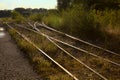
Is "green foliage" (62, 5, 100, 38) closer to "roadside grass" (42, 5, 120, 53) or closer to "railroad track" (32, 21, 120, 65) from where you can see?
"roadside grass" (42, 5, 120, 53)

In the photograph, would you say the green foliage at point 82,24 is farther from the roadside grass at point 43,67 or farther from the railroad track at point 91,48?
the roadside grass at point 43,67

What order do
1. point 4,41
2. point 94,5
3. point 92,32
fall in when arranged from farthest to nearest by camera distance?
point 94,5
point 4,41
point 92,32

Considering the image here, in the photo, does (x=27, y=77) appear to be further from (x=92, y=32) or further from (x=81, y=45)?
(x=92, y=32)

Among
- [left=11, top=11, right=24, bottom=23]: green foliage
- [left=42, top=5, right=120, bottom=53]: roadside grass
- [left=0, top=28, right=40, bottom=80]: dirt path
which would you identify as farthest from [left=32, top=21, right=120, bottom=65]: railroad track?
[left=11, top=11, right=24, bottom=23]: green foliage

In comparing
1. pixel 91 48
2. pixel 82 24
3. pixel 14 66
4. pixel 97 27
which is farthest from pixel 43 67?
pixel 82 24

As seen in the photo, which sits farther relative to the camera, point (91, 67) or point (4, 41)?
point (4, 41)

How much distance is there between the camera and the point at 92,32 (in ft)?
53.4

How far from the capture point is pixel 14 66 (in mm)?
11305

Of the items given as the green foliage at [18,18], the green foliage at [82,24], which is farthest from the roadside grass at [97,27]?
the green foliage at [18,18]

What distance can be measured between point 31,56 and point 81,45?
2.95 metres

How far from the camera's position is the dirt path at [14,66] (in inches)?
391

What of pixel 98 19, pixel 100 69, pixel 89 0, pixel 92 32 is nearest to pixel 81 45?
pixel 92 32

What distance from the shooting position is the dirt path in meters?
9.94

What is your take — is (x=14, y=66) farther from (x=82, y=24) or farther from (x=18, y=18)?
(x=18, y=18)
